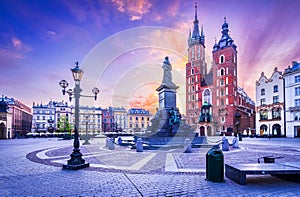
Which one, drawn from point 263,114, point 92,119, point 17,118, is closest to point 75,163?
point 263,114

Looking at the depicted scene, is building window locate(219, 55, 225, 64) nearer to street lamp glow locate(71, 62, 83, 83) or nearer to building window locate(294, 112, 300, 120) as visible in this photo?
building window locate(294, 112, 300, 120)

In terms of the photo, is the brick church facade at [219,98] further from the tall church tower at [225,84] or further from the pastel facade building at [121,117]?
the pastel facade building at [121,117]

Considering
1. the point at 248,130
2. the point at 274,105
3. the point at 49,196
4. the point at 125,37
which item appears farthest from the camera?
the point at 248,130

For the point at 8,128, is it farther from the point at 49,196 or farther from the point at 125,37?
the point at 49,196

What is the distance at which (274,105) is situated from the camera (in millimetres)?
51938

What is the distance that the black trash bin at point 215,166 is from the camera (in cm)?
738

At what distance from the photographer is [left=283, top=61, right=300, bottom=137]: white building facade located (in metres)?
46.9

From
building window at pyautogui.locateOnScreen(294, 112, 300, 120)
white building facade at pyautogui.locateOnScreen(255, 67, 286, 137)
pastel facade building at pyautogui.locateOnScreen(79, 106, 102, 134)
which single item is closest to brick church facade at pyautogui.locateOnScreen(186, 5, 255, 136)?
white building facade at pyautogui.locateOnScreen(255, 67, 286, 137)

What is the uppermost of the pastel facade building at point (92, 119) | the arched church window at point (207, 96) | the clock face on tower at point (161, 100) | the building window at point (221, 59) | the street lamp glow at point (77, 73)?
the building window at point (221, 59)

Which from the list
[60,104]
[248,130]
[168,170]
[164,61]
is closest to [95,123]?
[60,104]

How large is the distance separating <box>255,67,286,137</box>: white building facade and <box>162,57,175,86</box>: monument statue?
3476cm

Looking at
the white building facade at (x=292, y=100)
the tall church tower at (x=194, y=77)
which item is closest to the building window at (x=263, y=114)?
the white building facade at (x=292, y=100)

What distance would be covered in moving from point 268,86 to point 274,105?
5.14m

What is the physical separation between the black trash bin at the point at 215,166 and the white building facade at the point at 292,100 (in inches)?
1890
